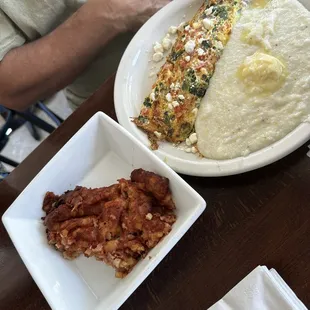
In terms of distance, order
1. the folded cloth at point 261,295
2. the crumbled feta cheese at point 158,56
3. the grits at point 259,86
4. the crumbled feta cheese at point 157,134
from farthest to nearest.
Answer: the crumbled feta cheese at point 158,56 → the crumbled feta cheese at point 157,134 → the grits at point 259,86 → the folded cloth at point 261,295

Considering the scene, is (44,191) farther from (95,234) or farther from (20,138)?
(20,138)

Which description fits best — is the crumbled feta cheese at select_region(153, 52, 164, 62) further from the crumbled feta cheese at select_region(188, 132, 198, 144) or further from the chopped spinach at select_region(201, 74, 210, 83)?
the crumbled feta cheese at select_region(188, 132, 198, 144)

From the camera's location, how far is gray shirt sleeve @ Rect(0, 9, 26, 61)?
110 centimetres

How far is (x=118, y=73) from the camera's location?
1.10 m

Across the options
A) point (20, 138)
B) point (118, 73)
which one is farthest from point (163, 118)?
point (20, 138)

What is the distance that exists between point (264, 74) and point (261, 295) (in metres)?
0.46

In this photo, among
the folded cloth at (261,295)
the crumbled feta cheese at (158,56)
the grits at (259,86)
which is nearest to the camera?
the folded cloth at (261,295)

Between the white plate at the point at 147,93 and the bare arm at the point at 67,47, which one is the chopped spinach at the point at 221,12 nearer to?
the white plate at the point at 147,93

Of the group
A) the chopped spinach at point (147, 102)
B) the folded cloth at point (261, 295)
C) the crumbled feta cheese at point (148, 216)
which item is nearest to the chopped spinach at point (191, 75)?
the chopped spinach at point (147, 102)

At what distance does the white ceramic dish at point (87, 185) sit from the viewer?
83 centimetres

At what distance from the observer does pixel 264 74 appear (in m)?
0.94

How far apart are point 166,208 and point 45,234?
272 millimetres

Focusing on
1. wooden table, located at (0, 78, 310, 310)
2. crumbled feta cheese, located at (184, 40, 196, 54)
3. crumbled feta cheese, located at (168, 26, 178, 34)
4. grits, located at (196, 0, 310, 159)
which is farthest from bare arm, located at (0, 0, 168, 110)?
wooden table, located at (0, 78, 310, 310)

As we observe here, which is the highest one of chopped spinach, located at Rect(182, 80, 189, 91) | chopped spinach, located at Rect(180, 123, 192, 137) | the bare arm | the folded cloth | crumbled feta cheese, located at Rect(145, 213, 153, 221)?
the bare arm
